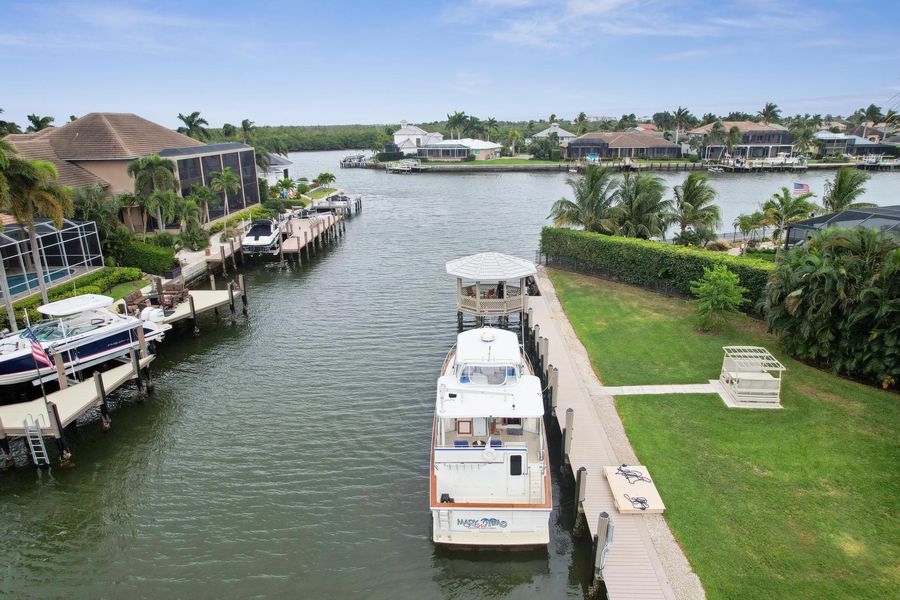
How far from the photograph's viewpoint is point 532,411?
15.6m

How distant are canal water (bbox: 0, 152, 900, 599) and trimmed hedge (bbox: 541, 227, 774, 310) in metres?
9.61

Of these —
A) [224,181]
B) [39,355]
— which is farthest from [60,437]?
[224,181]

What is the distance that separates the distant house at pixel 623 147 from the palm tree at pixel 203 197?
91.5m

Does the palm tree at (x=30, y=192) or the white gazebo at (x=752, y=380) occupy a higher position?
the palm tree at (x=30, y=192)

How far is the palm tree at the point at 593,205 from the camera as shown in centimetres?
3616

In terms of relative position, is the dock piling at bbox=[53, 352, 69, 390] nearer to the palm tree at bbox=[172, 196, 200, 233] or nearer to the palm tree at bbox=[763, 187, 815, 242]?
the palm tree at bbox=[172, 196, 200, 233]

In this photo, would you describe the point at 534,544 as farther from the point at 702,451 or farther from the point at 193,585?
the point at 193,585

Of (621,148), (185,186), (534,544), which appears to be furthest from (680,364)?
(621,148)

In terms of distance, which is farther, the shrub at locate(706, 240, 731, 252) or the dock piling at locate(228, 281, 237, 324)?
the shrub at locate(706, 240, 731, 252)

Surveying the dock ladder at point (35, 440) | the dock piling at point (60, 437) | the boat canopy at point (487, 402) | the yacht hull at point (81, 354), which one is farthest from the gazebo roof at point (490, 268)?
the dock ladder at point (35, 440)

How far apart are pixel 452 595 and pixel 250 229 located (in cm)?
3927

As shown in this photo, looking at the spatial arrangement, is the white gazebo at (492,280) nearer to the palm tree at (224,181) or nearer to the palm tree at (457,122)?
the palm tree at (224,181)

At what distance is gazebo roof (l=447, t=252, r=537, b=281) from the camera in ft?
87.3

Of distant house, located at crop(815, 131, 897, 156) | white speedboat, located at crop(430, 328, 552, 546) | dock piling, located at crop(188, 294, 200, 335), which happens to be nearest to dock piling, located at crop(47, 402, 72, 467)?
dock piling, located at crop(188, 294, 200, 335)
